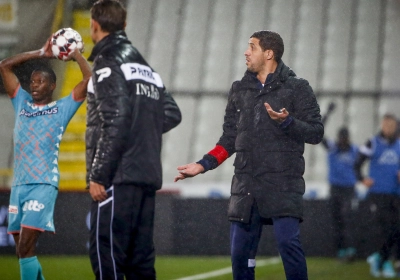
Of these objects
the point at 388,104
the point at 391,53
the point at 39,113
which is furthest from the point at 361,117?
the point at 39,113

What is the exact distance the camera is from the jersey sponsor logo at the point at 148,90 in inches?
162

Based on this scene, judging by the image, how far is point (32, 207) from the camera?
5.07m

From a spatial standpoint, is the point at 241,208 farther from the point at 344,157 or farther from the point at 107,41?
the point at 344,157

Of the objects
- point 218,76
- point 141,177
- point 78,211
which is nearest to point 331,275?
point 78,211

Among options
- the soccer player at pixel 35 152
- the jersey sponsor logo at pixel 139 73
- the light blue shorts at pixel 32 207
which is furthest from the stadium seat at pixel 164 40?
the jersey sponsor logo at pixel 139 73

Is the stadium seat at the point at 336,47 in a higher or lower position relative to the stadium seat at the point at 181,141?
higher

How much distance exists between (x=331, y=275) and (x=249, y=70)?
385cm

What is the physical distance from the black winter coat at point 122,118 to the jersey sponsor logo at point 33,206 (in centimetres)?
108

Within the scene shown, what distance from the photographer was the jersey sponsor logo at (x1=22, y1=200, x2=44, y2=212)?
5.07 metres

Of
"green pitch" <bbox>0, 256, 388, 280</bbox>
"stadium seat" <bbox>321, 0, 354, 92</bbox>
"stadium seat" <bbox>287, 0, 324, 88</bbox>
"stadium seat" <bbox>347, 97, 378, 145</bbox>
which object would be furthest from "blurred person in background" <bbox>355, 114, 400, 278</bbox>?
"stadium seat" <bbox>287, 0, 324, 88</bbox>

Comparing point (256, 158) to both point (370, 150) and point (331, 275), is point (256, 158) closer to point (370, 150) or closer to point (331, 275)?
point (331, 275)

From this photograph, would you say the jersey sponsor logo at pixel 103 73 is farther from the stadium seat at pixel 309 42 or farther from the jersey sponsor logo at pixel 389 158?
the stadium seat at pixel 309 42

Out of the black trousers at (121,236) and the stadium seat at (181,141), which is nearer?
the black trousers at (121,236)

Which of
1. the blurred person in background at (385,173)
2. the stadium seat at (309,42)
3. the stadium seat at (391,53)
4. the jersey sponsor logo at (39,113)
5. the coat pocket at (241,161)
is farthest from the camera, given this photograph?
the stadium seat at (309,42)
